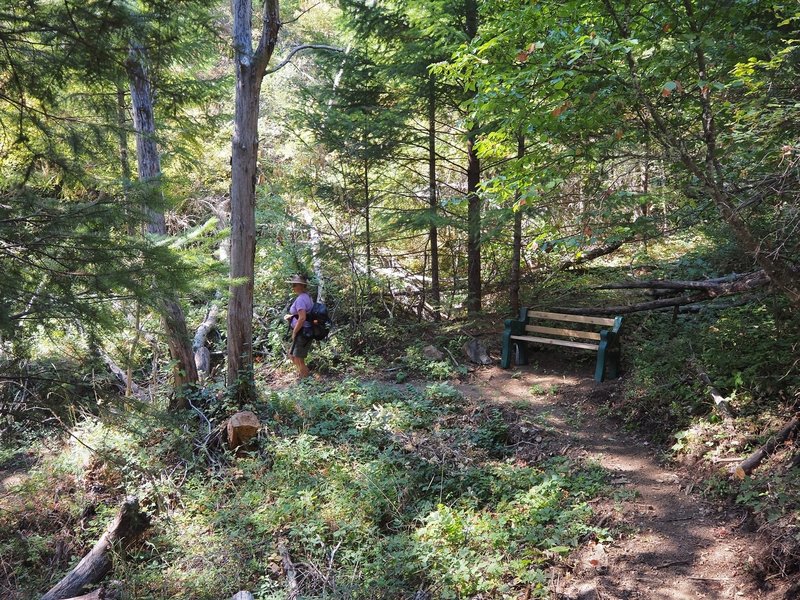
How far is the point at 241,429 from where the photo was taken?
294 inches

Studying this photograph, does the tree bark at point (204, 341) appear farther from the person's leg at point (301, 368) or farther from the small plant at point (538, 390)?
the small plant at point (538, 390)

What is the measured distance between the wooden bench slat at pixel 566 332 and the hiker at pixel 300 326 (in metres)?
3.94

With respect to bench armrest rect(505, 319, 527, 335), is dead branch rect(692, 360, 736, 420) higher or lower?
lower

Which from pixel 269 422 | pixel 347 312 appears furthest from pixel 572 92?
pixel 347 312

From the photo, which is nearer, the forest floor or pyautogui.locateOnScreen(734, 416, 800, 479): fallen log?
the forest floor

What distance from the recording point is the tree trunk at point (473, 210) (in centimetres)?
1022

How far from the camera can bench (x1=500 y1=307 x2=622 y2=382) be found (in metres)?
8.78

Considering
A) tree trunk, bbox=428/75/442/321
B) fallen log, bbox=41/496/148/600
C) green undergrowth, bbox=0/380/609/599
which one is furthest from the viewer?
tree trunk, bbox=428/75/442/321

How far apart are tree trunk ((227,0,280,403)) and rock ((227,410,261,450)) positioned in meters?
0.66

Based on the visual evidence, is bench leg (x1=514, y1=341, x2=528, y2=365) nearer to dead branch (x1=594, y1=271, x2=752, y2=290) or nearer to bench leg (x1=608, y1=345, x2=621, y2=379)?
bench leg (x1=608, y1=345, x2=621, y2=379)

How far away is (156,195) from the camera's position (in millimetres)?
4457

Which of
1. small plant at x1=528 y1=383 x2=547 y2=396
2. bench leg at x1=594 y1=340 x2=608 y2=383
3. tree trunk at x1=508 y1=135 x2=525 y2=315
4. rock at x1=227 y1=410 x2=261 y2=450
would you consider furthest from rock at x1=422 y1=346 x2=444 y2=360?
rock at x1=227 y1=410 x2=261 y2=450

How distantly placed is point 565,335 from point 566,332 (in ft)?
0.58

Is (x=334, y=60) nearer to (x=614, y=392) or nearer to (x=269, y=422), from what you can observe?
(x=269, y=422)
